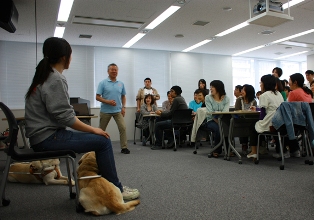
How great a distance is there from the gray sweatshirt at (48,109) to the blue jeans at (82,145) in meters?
0.05

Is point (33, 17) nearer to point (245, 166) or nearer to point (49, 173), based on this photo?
point (49, 173)

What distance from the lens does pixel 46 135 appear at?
71.0 inches

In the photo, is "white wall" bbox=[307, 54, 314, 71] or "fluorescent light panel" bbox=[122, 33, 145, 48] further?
"white wall" bbox=[307, 54, 314, 71]

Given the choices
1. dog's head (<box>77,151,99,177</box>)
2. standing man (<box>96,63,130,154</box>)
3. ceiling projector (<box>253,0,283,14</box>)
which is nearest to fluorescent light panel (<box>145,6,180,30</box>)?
ceiling projector (<box>253,0,283,14</box>)

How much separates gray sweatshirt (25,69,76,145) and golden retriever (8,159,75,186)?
0.88 m

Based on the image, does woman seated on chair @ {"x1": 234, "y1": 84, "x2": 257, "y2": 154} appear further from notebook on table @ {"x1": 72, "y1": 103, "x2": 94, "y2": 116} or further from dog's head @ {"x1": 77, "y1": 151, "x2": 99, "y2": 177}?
dog's head @ {"x1": 77, "y1": 151, "x2": 99, "y2": 177}

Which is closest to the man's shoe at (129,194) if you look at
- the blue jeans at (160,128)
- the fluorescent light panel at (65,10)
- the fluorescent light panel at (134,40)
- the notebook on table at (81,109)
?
the notebook on table at (81,109)

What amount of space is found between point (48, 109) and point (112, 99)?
121 inches

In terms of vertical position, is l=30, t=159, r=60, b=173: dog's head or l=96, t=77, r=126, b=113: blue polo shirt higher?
l=96, t=77, r=126, b=113: blue polo shirt

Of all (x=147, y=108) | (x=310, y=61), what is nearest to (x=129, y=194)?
(x=147, y=108)

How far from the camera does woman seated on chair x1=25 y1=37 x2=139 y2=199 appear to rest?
5.75 ft

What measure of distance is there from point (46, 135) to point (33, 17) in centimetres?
442

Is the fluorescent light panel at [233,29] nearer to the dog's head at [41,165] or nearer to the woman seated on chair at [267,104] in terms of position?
the woman seated on chair at [267,104]

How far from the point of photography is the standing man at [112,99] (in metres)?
4.73
